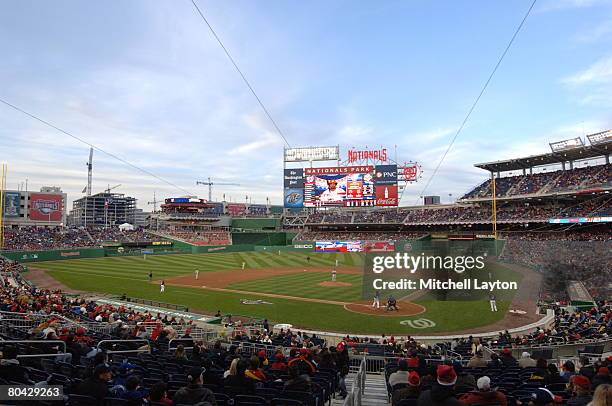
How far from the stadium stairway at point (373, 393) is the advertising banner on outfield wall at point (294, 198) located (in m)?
59.1

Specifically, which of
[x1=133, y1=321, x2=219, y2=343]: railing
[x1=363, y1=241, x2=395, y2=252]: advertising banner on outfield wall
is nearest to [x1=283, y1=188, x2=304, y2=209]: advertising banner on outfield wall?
[x1=363, y1=241, x2=395, y2=252]: advertising banner on outfield wall

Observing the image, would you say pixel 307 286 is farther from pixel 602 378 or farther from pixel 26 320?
pixel 602 378

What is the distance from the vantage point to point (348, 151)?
6862cm

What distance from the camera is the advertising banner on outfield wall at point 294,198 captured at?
70.8 meters

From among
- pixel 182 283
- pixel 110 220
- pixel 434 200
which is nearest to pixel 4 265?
pixel 182 283

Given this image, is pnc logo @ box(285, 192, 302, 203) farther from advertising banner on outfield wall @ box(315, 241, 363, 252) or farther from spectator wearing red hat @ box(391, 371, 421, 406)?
spectator wearing red hat @ box(391, 371, 421, 406)

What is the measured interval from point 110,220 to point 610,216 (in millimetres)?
194506

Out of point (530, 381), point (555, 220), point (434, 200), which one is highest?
point (434, 200)

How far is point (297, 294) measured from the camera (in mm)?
30797

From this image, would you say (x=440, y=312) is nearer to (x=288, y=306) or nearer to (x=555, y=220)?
(x=288, y=306)

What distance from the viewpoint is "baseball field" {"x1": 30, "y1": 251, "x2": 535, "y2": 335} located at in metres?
21.9

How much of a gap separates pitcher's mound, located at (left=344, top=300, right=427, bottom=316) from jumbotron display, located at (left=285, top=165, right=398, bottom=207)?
38.7m

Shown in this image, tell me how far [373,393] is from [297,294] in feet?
72.0

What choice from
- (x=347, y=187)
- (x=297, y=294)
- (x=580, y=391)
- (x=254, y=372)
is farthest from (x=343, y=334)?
(x=347, y=187)
